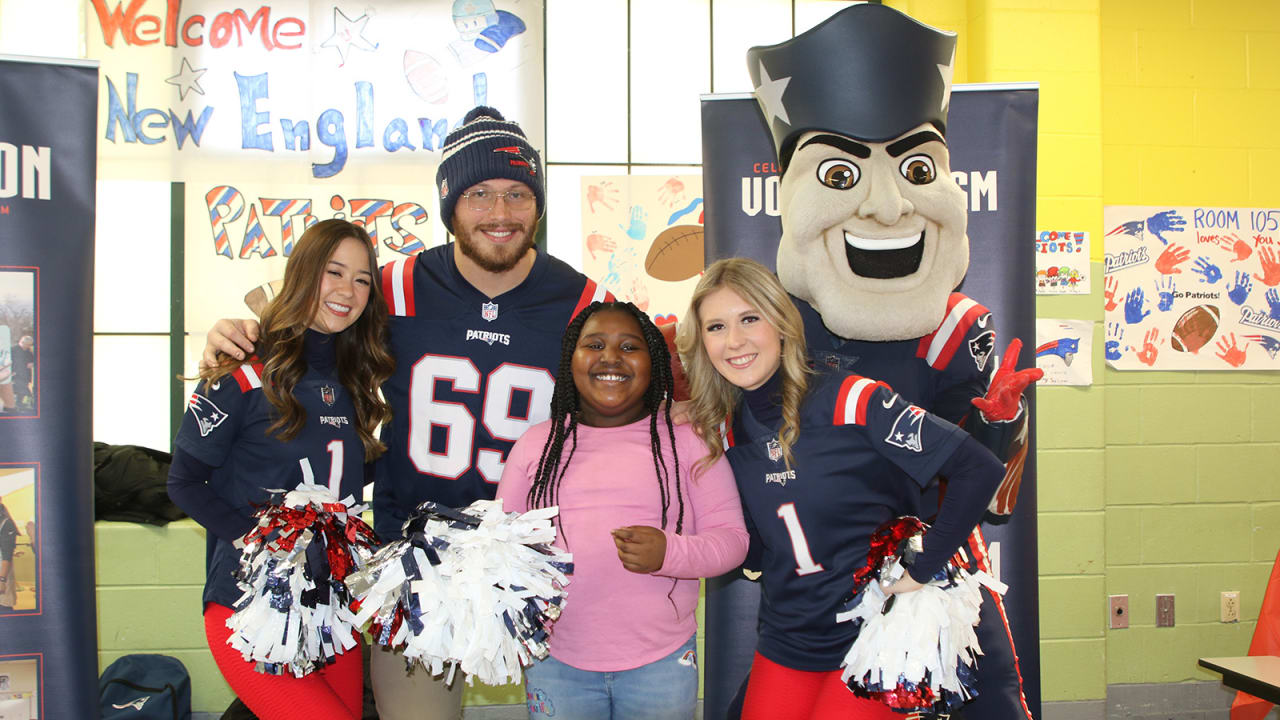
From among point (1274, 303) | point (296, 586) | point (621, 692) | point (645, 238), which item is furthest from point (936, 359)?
point (1274, 303)

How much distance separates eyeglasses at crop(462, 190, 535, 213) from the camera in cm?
226

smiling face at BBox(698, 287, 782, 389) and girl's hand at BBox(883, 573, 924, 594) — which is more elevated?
smiling face at BBox(698, 287, 782, 389)

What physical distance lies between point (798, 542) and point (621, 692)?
481 millimetres

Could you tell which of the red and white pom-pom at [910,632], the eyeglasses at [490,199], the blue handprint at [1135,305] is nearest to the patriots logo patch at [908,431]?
the red and white pom-pom at [910,632]

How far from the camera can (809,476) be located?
1799 mm

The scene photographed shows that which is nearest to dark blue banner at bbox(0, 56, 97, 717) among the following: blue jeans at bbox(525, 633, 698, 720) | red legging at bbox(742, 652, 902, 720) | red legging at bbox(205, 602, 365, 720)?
red legging at bbox(205, 602, 365, 720)

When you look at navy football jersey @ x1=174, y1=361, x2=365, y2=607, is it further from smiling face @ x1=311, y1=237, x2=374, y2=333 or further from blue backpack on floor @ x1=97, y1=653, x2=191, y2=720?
blue backpack on floor @ x1=97, y1=653, x2=191, y2=720

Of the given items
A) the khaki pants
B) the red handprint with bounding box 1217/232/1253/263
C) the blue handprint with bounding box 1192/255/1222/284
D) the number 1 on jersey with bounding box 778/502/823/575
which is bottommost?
the khaki pants

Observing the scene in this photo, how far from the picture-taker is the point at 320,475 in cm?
199

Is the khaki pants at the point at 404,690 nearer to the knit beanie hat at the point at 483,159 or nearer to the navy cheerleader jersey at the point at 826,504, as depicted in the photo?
the navy cheerleader jersey at the point at 826,504

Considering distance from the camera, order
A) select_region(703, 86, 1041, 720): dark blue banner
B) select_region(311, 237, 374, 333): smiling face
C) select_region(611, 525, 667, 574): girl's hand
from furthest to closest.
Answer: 1. select_region(703, 86, 1041, 720): dark blue banner
2. select_region(311, 237, 374, 333): smiling face
3. select_region(611, 525, 667, 574): girl's hand

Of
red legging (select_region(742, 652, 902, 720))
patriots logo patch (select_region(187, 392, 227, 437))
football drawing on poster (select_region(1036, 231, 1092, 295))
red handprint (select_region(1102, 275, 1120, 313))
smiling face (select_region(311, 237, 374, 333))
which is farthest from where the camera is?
red handprint (select_region(1102, 275, 1120, 313))

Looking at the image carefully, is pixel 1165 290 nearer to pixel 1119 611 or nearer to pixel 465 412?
pixel 1119 611

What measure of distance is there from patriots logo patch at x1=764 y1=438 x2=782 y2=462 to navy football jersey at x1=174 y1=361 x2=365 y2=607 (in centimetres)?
100
